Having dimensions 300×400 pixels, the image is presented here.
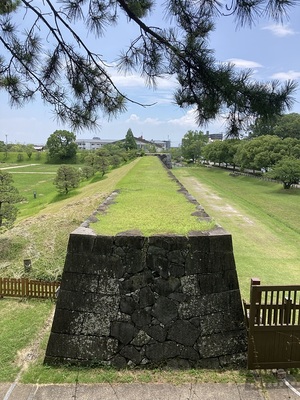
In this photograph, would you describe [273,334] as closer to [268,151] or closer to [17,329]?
[17,329]

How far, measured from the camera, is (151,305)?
4.28m

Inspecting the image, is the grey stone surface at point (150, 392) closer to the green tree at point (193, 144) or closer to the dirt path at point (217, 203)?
the dirt path at point (217, 203)

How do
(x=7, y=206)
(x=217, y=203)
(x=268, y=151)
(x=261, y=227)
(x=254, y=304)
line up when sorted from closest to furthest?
(x=254, y=304) < (x=7, y=206) < (x=261, y=227) < (x=217, y=203) < (x=268, y=151)

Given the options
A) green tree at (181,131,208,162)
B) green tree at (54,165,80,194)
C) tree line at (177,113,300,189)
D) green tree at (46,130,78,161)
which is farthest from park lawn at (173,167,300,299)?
green tree at (46,130,78,161)

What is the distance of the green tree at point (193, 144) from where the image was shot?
180ft

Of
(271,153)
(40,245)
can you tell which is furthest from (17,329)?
(271,153)

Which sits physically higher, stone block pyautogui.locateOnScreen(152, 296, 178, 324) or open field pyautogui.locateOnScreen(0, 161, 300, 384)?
stone block pyautogui.locateOnScreen(152, 296, 178, 324)

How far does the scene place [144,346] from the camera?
14.0 feet

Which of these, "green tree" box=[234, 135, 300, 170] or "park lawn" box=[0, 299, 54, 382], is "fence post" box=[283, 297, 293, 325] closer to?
"park lawn" box=[0, 299, 54, 382]

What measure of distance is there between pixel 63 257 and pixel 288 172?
20.9m

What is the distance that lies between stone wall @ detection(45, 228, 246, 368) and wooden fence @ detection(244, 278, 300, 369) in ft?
0.87

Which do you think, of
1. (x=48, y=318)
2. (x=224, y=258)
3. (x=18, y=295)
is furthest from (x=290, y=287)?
(x=18, y=295)

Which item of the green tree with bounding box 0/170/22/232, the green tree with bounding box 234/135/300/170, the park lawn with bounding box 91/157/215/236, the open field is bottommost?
the open field

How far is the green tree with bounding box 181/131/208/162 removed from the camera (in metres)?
54.9
